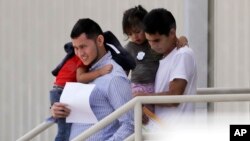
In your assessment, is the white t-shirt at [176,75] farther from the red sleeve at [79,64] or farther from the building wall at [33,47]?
the building wall at [33,47]

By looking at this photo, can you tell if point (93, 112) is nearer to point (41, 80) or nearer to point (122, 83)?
point (122, 83)

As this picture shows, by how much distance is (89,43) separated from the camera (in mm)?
5402

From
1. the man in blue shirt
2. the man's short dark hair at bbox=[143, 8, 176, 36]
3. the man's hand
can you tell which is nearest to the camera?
the man in blue shirt

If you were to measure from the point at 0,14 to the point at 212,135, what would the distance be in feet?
15.6

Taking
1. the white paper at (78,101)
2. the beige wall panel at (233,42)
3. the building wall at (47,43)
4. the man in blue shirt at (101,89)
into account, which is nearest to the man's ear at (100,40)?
the man in blue shirt at (101,89)

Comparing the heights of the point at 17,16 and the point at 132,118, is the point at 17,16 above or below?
above

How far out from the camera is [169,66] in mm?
5703

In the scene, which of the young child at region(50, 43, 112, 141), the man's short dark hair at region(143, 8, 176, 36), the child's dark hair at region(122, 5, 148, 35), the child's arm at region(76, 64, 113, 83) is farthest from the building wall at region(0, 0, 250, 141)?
the child's arm at region(76, 64, 113, 83)

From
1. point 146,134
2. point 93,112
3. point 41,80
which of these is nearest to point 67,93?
point 93,112

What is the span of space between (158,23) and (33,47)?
12.5 feet

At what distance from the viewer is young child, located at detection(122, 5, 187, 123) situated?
5.91m

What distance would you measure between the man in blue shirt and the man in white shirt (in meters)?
0.37

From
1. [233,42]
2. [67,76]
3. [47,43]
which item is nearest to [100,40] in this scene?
[67,76]

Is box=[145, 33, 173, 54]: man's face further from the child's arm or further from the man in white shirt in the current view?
the child's arm
